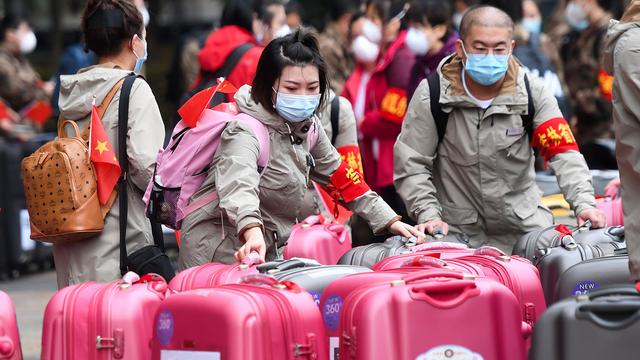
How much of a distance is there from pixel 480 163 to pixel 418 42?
3.16 m

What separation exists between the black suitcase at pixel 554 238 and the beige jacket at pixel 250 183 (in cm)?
62

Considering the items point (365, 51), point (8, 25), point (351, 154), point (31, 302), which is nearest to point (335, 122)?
point (351, 154)

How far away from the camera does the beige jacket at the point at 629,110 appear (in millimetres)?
4410

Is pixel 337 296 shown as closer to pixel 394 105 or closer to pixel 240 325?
pixel 240 325

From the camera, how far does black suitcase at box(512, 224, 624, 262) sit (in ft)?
19.4

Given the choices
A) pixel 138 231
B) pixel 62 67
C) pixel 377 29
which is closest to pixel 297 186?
pixel 138 231

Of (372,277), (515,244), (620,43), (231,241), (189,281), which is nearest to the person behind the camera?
(620,43)

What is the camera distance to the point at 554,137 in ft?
21.5

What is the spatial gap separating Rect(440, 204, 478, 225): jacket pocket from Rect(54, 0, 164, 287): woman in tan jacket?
1.44 meters

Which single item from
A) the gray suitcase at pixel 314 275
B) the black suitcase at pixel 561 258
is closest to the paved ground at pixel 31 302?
the gray suitcase at pixel 314 275

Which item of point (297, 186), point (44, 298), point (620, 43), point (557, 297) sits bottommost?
point (44, 298)

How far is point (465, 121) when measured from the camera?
6602mm

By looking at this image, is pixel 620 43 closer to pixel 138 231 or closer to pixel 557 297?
pixel 557 297

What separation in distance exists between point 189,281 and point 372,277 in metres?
0.82
